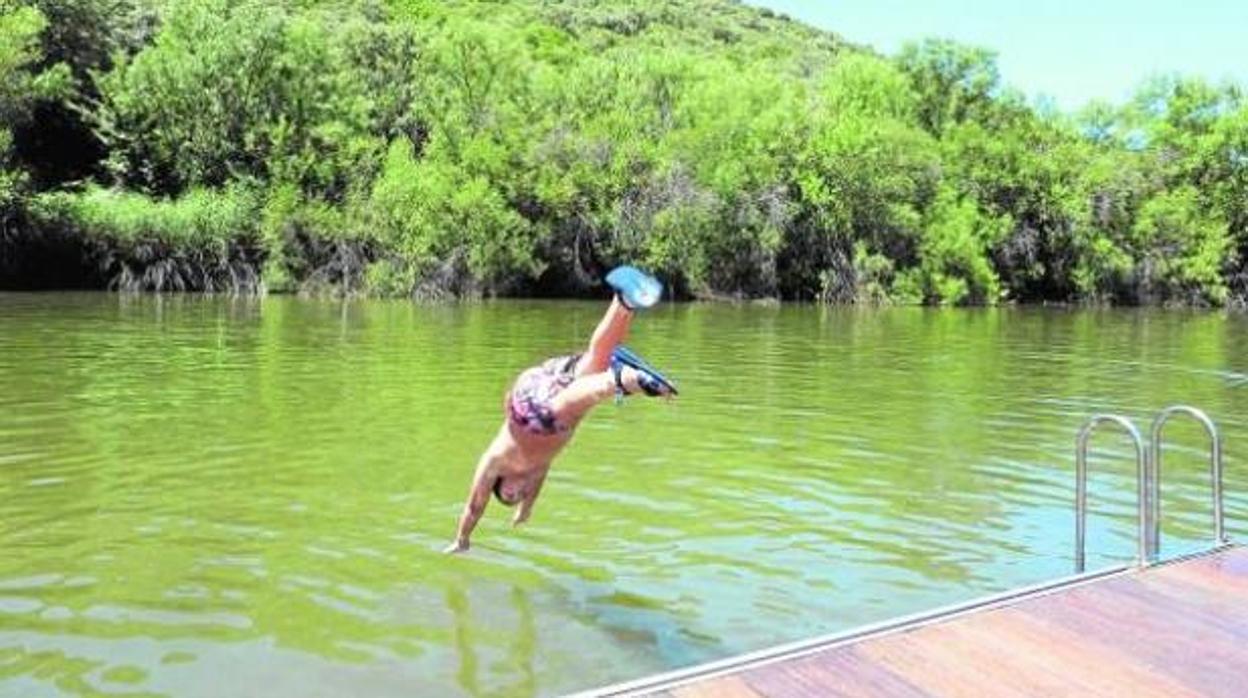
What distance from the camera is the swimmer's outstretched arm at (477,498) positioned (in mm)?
8102

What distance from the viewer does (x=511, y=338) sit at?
31016mm

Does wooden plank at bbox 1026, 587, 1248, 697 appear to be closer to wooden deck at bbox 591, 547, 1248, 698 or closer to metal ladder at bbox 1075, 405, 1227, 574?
wooden deck at bbox 591, 547, 1248, 698

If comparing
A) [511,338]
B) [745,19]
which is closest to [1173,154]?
[511,338]

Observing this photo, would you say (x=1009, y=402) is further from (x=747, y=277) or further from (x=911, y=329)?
(x=747, y=277)

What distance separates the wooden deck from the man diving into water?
65.1 inches

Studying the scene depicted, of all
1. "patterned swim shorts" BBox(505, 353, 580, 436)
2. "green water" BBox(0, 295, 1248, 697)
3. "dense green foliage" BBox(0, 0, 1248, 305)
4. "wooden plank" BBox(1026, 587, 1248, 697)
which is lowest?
"green water" BBox(0, 295, 1248, 697)

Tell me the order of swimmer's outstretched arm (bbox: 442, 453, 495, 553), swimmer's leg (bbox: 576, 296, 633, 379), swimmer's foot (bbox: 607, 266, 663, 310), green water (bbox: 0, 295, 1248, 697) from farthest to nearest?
swimmer's outstretched arm (bbox: 442, 453, 495, 553)
green water (bbox: 0, 295, 1248, 697)
swimmer's leg (bbox: 576, 296, 633, 379)
swimmer's foot (bbox: 607, 266, 663, 310)

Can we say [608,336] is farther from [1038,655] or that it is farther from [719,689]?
[1038,655]

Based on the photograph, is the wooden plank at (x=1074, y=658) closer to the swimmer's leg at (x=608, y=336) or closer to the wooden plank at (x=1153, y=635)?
the wooden plank at (x=1153, y=635)

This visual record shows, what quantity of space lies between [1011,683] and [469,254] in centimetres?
4857

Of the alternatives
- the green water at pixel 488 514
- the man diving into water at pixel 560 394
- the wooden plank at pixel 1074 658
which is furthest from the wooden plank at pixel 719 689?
the green water at pixel 488 514

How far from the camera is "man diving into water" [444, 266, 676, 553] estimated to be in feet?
22.8

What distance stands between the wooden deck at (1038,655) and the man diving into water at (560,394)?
1653 millimetres

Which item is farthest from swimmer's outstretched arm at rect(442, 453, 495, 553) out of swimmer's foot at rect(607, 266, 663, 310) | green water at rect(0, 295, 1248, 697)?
swimmer's foot at rect(607, 266, 663, 310)
